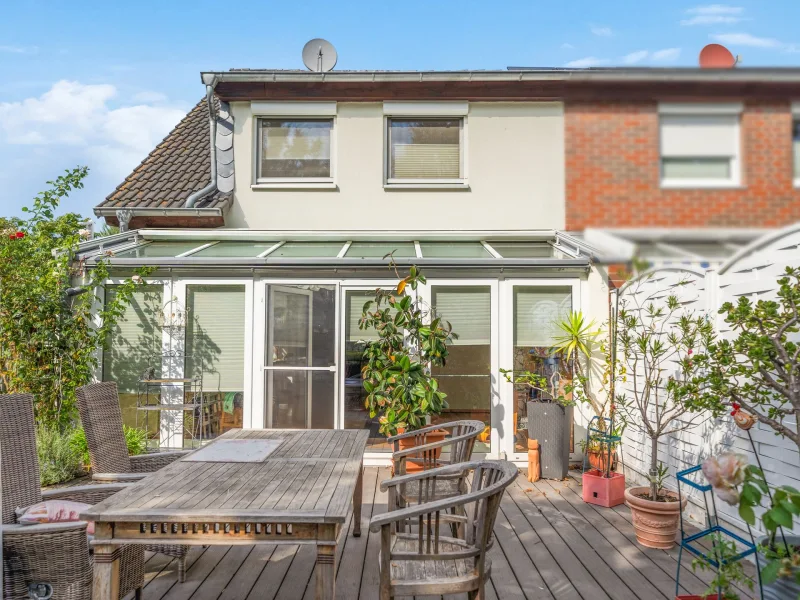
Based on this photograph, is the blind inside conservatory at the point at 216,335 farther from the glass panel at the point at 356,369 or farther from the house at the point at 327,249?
the glass panel at the point at 356,369

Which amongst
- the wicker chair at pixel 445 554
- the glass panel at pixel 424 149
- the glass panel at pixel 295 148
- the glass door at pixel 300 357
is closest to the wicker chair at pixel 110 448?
the wicker chair at pixel 445 554

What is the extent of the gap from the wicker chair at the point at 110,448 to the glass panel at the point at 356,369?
9.96 ft

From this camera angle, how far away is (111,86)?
856 millimetres

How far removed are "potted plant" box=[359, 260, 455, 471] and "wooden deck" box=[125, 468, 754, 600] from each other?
5.16ft

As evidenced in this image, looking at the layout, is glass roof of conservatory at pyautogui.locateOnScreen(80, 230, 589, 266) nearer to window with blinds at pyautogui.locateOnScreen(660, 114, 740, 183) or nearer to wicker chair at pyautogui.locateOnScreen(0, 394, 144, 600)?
wicker chair at pyautogui.locateOnScreen(0, 394, 144, 600)

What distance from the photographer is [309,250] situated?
287 inches

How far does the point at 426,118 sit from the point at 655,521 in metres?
5.37

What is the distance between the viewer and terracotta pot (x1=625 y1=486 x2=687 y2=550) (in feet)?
13.7

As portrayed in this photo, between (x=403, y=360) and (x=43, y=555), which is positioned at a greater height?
(x=403, y=360)

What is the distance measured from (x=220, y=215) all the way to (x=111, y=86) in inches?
274

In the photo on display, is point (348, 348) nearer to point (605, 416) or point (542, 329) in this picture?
point (542, 329)

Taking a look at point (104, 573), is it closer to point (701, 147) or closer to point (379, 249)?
point (701, 147)

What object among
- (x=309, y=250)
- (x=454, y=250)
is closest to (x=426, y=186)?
(x=454, y=250)

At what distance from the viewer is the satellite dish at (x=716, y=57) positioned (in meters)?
0.48
